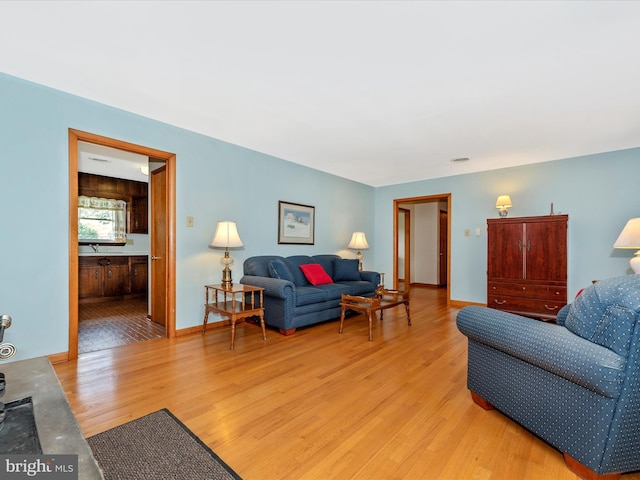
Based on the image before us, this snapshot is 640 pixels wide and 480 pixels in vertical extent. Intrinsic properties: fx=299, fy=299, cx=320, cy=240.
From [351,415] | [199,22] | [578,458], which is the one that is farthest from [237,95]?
[578,458]

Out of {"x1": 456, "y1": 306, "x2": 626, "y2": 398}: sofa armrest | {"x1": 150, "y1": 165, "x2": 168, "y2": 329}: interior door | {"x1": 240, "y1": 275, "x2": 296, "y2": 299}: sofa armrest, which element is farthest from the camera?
{"x1": 150, "y1": 165, "x2": 168, "y2": 329}: interior door

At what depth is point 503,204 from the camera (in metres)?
4.66

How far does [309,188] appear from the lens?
16.5ft

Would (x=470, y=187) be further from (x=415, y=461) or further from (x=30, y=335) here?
(x=30, y=335)

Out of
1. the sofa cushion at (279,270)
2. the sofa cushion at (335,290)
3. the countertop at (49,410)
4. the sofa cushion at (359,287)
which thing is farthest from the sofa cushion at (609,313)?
the sofa cushion at (359,287)

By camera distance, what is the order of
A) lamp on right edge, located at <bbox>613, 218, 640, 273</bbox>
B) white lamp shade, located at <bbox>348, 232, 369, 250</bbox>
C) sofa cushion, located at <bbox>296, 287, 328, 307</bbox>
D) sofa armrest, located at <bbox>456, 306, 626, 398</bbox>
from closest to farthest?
sofa armrest, located at <bbox>456, 306, 626, 398</bbox> → lamp on right edge, located at <bbox>613, 218, 640, 273</bbox> → sofa cushion, located at <bbox>296, 287, 328, 307</bbox> → white lamp shade, located at <bbox>348, 232, 369, 250</bbox>

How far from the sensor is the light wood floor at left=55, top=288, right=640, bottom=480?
1.46 m

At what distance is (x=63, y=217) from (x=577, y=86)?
452cm

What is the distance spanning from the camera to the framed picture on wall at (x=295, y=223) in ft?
15.1

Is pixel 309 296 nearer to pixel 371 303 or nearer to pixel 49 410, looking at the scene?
pixel 371 303

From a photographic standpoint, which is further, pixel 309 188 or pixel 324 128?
pixel 309 188

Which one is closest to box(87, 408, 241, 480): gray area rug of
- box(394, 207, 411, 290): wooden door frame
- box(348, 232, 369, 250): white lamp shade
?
box(348, 232, 369, 250): white lamp shade

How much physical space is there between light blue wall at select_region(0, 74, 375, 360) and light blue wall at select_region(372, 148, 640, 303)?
3.20m

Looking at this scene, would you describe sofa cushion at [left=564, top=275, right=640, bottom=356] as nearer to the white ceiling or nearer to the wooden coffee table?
the white ceiling
